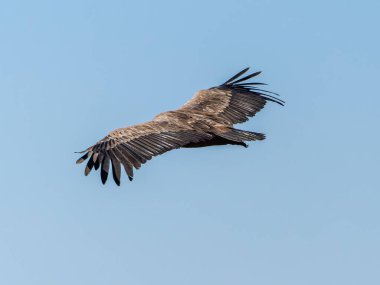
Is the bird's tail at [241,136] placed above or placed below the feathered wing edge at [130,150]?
above

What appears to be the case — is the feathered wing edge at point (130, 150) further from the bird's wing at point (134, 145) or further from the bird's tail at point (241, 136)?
the bird's tail at point (241, 136)

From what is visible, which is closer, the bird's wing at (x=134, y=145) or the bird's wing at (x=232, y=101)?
the bird's wing at (x=134, y=145)

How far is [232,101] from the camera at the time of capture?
101 ft

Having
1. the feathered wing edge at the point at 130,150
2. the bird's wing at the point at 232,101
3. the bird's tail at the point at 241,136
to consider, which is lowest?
the feathered wing edge at the point at 130,150

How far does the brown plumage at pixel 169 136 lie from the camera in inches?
952

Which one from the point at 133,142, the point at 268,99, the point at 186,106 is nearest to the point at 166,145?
the point at 133,142

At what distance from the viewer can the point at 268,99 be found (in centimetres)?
3134

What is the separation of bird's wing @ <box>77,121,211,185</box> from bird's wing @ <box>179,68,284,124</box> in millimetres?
3267

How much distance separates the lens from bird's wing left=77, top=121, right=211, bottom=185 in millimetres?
23984

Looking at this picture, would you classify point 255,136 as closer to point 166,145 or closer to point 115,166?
point 166,145

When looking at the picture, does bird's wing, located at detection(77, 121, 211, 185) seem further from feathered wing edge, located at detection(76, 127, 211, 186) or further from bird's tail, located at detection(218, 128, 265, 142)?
bird's tail, located at detection(218, 128, 265, 142)

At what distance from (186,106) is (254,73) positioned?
3973 mm

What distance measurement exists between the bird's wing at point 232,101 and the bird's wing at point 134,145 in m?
3.27

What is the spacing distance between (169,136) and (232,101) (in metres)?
5.52
